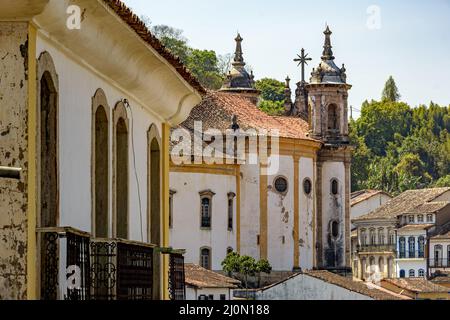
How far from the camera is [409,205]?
338 ft

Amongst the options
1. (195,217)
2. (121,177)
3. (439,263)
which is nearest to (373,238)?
(439,263)

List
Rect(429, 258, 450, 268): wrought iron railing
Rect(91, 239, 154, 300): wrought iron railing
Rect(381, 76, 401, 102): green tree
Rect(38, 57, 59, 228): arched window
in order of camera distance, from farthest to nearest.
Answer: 1. Rect(381, 76, 401, 102): green tree
2. Rect(429, 258, 450, 268): wrought iron railing
3. Rect(91, 239, 154, 300): wrought iron railing
4. Rect(38, 57, 59, 228): arched window

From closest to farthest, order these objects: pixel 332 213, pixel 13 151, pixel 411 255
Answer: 1. pixel 13 151
2. pixel 332 213
3. pixel 411 255


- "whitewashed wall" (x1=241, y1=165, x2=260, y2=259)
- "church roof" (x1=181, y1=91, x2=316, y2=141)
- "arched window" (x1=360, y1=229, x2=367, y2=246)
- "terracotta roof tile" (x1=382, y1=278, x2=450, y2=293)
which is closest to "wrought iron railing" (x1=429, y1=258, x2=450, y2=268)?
"arched window" (x1=360, y1=229, x2=367, y2=246)

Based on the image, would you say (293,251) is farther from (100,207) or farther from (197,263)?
(100,207)

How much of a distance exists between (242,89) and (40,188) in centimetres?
6501

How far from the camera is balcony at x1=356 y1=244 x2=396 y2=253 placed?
103 m

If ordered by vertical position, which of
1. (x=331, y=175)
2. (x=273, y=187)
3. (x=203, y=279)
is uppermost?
(x=331, y=175)

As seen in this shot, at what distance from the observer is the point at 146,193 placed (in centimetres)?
1465

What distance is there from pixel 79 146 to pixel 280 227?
5549 cm

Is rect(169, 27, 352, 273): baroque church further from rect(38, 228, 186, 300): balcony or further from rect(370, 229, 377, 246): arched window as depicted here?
rect(38, 228, 186, 300): balcony

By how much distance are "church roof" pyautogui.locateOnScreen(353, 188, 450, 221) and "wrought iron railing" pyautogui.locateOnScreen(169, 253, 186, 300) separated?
84714 millimetres

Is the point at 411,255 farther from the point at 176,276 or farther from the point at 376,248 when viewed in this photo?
the point at 176,276

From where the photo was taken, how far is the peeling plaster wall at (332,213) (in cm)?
7031
